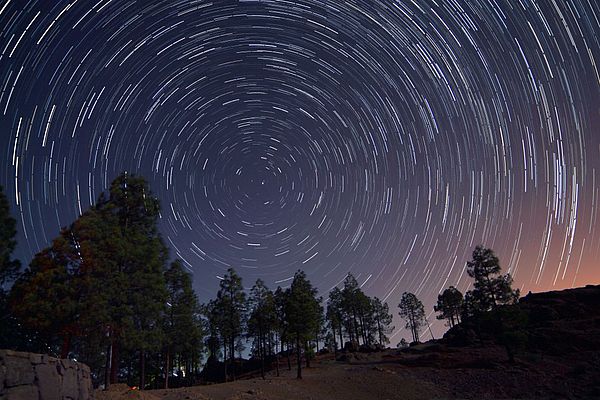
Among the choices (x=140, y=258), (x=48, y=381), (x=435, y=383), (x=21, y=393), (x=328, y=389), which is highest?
(x=140, y=258)

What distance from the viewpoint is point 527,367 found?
108ft

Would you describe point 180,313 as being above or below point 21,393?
above

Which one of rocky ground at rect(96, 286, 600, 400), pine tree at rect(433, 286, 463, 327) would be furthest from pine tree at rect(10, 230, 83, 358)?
pine tree at rect(433, 286, 463, 327)

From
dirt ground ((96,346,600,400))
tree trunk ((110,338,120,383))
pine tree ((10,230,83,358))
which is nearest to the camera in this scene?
pine tree ((10,230,83,358))

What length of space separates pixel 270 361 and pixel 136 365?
960 inches

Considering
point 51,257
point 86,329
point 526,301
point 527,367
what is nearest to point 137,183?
point 51,257

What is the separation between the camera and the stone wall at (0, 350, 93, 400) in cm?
625

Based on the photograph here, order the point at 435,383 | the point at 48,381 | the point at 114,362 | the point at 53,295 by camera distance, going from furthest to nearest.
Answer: the point at 435,383
the point at 114,362
the point at 53,295
the point at 48,381

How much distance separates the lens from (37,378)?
6977mm

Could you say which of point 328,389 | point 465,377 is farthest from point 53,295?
point 465,377

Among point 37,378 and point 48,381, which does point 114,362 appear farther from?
point 37,378

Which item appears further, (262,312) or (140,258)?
(262,312)

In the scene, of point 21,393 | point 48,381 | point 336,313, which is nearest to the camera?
point 21,393

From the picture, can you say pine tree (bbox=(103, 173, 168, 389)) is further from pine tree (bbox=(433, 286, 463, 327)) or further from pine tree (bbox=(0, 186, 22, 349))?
pine tree (bbox=(433, 286, 463, 327))
